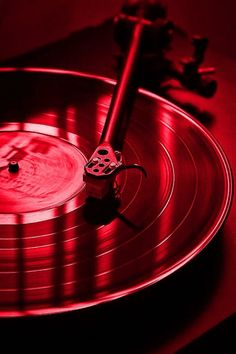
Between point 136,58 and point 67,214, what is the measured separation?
0.33 meters

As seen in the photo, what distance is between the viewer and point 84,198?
2.39 feet

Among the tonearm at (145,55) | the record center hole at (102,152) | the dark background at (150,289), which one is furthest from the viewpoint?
the tonearm at (145,55)

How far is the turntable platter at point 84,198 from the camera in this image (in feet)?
2.01

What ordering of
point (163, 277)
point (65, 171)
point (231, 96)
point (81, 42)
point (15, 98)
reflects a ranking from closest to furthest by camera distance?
point (163, 277)
point (65, 171)
point (15, 98)
point (231, 96)
point (81, 42)

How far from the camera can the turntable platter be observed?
0.61 m

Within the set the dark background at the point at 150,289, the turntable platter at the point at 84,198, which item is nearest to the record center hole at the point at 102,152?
the turntable platter at the point at 84,198

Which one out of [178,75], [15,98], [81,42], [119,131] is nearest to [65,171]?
[119,131]

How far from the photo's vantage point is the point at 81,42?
3.85ft

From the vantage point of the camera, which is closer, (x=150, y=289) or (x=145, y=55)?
(x=150, y=289)

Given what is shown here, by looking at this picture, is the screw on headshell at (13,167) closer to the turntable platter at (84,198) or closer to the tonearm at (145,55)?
the turntable platter at (84,198)

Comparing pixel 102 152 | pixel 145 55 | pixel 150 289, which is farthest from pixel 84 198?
pixel 145 55

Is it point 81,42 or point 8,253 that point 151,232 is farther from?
point 81,42

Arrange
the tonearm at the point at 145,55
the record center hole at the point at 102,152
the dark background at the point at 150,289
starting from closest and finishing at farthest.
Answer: the dark background at the point at 150,289 < the record center hole at the point at 102,152 < the tonearm at the point at 145,55

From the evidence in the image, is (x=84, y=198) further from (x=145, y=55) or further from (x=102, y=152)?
(x=145, y=55)
